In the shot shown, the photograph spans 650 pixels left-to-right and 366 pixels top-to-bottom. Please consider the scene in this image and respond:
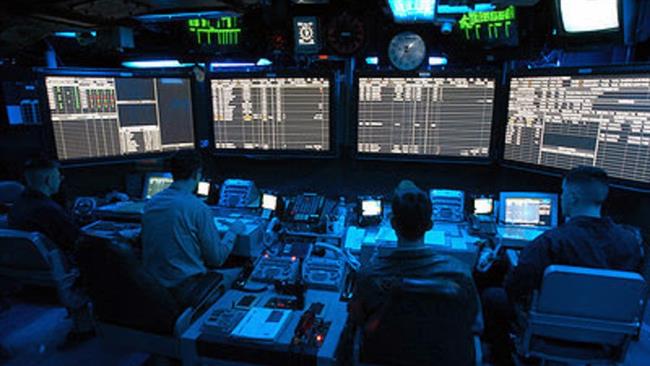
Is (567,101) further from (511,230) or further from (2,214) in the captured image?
(2,214)

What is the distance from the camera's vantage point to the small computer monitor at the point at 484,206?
2.88 metres

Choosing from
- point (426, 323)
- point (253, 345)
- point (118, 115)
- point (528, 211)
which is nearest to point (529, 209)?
point (528, 211)

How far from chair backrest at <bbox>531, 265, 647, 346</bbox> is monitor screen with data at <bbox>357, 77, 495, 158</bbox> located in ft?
4.22

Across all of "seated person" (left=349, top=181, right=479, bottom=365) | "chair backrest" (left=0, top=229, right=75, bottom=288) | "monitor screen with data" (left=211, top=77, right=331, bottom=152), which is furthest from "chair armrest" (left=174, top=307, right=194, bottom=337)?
"monitor screen with data" (left=211, top=77, right=331, bottom=152)

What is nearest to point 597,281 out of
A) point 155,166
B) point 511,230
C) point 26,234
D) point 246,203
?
point 511,230

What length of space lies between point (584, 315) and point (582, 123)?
1.27m

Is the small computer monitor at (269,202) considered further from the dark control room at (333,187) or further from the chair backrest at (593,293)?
the chair backrest at (593,293)

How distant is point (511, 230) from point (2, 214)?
3926 mm

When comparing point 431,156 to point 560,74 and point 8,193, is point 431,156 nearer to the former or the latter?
point 560,74

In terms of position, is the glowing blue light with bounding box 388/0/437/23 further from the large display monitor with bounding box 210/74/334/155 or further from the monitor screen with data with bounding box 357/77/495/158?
the large display monitor with bounding box 210/74/334/155

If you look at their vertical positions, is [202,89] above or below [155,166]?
above

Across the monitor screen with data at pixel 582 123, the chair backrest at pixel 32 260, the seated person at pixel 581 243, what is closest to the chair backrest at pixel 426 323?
the seated person at pixel 581 243

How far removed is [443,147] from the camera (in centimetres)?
291

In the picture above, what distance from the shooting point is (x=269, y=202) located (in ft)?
9.96
